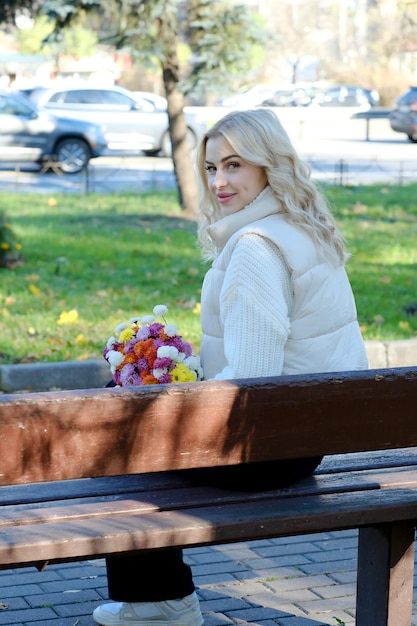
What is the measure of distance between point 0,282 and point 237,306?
6143 mm

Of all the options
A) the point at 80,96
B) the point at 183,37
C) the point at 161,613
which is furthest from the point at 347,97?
the point at 161,613

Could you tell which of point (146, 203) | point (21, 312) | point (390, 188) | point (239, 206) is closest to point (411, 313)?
point (21, 312)

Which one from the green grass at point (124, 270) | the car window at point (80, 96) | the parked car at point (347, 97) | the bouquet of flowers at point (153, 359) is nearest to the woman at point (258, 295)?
the bouquet of flowers at point (153, 359)

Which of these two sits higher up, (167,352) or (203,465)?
(167,352)

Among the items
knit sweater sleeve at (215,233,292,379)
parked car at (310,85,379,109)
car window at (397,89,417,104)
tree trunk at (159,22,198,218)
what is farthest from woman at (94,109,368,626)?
parked car at (310,85,379,109)

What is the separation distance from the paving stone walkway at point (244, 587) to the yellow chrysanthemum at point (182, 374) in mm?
967

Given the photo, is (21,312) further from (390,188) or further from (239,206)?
(390,188)

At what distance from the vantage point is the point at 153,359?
3.17 m

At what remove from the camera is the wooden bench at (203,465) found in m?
2.51

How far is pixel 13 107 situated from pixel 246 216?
Answer: 18042 mm

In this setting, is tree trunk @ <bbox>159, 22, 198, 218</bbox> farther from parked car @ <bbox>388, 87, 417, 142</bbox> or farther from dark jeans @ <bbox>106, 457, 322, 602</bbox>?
parked car @ <bbox>388, 87, 417, 142</bbox>

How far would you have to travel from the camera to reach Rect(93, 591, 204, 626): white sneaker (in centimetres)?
343

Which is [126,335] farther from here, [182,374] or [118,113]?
[118,113]

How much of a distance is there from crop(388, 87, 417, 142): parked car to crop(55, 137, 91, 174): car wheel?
10.9m
